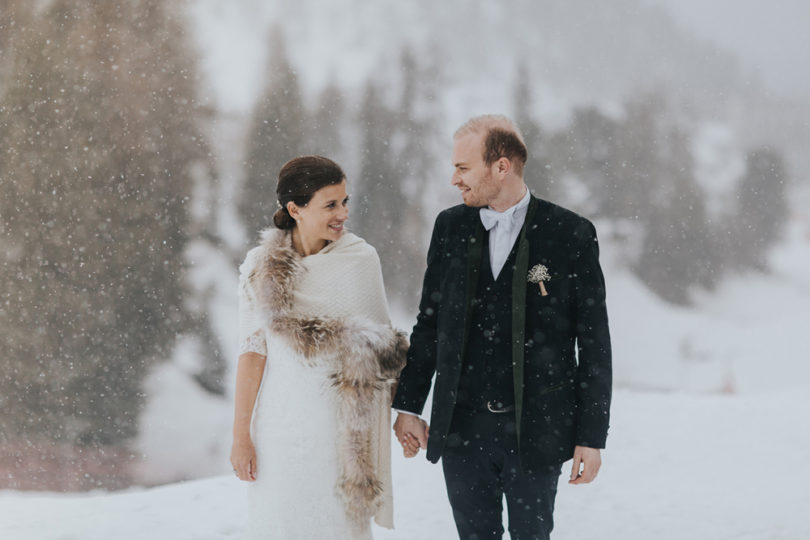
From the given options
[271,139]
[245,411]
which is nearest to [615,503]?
[245,411]

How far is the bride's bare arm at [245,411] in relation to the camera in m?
2.11

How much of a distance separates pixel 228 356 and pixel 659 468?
37.5 ft

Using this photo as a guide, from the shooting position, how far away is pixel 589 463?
1.94 metres

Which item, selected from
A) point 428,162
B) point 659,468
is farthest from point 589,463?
point 428,162

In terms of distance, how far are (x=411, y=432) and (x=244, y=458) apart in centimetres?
50

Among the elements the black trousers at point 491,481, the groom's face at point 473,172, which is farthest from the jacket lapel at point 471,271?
the black trousers at point 491,481

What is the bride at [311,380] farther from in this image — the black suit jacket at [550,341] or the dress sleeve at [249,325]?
the black suit jacket at [550,341]

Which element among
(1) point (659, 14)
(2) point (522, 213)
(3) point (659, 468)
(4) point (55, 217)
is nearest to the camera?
(2) point (522, 213)

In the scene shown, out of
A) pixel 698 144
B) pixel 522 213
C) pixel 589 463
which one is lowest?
pixel 589 463

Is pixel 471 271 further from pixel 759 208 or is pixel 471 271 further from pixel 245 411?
pixel 759 208

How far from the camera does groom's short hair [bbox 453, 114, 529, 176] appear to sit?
2.00 meters

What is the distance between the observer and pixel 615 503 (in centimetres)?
486

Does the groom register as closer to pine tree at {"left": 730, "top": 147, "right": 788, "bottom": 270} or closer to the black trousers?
the black trousers

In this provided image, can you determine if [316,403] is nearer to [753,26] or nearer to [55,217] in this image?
[55,217]
